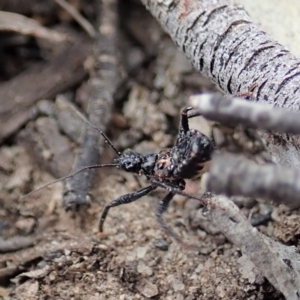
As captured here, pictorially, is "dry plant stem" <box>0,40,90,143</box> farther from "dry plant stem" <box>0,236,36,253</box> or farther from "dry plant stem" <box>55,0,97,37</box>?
"dry plant stem" <box>0,236,36,253</box>

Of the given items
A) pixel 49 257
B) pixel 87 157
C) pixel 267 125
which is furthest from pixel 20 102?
pixel 267 125

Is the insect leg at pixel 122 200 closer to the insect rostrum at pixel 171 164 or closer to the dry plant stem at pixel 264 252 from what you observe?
the insect rostrum at pixel 171 164

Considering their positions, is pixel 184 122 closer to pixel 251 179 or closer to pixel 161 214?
pixel 161 214

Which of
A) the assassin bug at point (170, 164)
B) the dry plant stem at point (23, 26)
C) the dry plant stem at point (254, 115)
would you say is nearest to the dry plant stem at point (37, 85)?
the dry plant stem at point (23, 26)

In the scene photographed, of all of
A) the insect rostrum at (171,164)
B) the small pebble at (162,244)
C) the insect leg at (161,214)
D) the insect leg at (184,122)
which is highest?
the insect leg at (184,122)

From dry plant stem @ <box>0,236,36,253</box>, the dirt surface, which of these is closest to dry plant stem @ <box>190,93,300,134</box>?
the dirt surface

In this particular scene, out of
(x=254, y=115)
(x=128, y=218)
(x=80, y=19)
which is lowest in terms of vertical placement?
(x=128, y=218)

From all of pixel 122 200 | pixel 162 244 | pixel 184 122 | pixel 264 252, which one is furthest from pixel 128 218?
pixel 264 252
